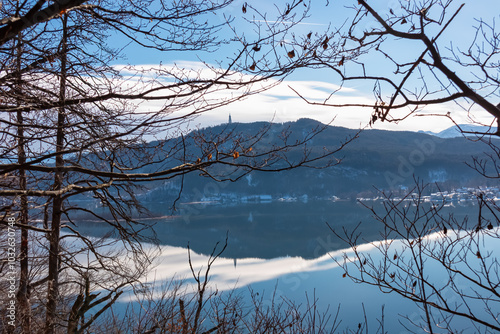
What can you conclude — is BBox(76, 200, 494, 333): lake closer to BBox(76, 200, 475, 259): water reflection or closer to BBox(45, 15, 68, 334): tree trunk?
BBox(76, 200, 475, 259): water reflection

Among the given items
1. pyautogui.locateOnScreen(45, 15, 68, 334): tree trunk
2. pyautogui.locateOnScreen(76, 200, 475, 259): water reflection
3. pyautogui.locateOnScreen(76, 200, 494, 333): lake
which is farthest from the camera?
pyautogui.locateOnScreen(76, 200, 475, 259): water reflection

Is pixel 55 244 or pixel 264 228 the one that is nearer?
pixel 55 244

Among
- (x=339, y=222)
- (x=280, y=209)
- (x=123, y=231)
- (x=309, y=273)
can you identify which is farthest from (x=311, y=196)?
(x=123, y=231)

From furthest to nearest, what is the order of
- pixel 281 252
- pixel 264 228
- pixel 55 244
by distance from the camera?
pixel 264 228
pixel 281 252
pixel 55 244

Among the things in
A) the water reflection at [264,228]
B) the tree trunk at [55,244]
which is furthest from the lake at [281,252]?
the tree trunk at [55,244]

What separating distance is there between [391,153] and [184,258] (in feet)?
257

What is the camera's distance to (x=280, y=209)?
7812 cm

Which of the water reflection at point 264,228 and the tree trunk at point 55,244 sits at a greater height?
the tree trunk at point 55,244

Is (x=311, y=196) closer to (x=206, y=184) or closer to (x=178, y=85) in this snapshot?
(x=206, y=184)

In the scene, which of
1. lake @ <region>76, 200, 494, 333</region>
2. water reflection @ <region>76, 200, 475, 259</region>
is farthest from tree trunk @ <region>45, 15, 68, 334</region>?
water reflection @ <region>76, 200, 475, 259</region>

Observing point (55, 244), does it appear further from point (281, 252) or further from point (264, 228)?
point (264, 228)

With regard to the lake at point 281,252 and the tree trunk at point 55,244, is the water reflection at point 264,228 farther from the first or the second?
the tree trunk at point 55,244

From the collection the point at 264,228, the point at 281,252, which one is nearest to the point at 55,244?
the point at 281,252

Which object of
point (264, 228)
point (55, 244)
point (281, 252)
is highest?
point (55, 244)
